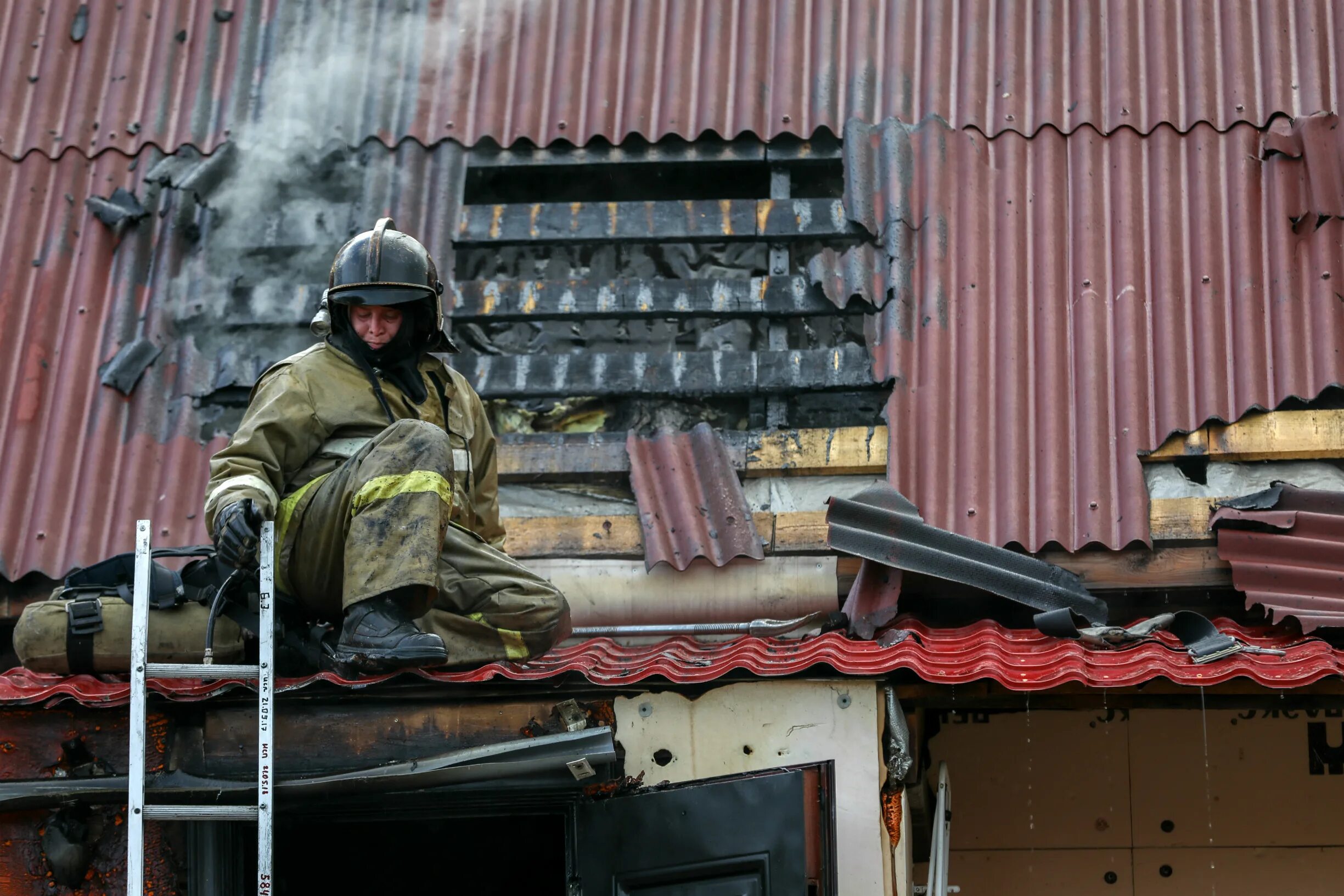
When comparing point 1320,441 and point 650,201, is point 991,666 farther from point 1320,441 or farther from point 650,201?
point 650,201

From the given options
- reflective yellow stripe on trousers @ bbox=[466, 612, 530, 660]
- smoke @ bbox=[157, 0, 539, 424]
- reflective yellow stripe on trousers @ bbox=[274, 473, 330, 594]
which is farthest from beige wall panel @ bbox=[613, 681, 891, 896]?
smoke @ bbox=[157, 0, 539, 424]

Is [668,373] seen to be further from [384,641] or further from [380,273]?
[384,641]

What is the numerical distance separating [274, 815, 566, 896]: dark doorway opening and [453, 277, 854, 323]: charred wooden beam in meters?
2.79

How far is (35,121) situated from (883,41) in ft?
14.3

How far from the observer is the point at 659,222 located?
787 centimetres

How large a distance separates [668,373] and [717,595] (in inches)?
45.0

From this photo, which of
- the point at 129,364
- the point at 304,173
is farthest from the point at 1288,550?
the point at 129,364

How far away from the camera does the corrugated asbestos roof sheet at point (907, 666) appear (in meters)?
5.45

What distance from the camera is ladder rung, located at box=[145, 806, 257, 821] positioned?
5.16 meters

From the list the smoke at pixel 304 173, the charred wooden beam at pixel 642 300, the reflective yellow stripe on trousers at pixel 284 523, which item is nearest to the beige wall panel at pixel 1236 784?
the charred wooden beam at pixel 642 300

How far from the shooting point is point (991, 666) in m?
5.57

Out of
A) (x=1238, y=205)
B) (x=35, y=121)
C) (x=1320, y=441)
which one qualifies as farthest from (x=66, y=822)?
(x=1238, y=205)

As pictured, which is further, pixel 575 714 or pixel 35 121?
pixel 35 121

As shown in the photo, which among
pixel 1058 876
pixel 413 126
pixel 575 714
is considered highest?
pixel 413 126
